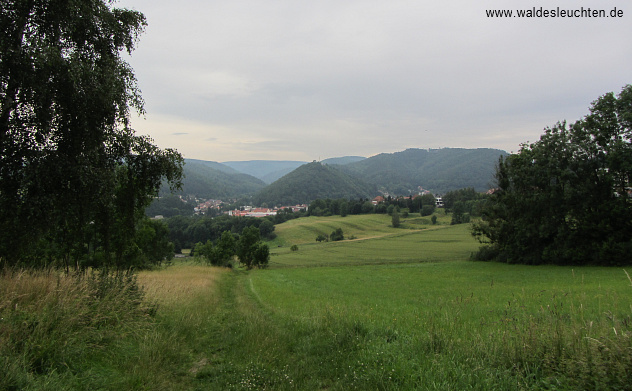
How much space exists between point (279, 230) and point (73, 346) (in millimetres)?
105237

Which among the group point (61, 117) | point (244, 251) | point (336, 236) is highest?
point (61, 117)

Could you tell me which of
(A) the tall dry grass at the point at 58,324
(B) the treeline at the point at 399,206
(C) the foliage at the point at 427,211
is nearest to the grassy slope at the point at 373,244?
(C) the foliage at the point at 427,211

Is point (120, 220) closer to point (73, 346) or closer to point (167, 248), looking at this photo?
point (73, 346)

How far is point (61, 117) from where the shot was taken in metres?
7.42

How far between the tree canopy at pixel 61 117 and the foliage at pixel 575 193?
3687cm

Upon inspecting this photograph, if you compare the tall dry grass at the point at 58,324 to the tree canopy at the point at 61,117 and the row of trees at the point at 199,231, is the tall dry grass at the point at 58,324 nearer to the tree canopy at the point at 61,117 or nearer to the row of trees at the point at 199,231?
the tree canopy at the point at 61,117

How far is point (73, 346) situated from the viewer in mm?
5121

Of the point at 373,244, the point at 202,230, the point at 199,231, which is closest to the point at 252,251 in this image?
the point at 373,244

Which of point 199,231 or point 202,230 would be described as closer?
point 202,230

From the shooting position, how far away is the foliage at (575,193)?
92.4 ft

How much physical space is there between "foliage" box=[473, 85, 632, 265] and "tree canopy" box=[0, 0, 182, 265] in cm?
3687

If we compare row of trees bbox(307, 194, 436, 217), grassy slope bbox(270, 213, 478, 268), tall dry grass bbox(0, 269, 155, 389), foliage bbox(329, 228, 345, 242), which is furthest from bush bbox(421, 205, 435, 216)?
tall dry grass bbox(0, 269, 155, 389)

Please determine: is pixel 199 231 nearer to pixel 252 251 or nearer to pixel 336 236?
pixel 336 236

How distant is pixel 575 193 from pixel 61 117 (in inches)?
1547
